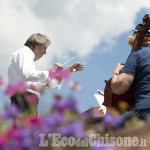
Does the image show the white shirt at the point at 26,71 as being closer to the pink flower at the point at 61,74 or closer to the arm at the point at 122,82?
the arm at the point at 122,82

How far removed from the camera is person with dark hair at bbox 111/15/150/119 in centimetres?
250

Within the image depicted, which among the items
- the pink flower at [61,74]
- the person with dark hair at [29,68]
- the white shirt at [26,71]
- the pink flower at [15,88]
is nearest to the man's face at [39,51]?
the person with dark hair at [29,68]

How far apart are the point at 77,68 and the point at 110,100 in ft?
2.90

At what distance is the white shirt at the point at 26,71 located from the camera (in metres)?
3.75

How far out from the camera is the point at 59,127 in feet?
3.67

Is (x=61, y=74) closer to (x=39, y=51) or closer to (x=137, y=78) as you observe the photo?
(x=137, y=78)

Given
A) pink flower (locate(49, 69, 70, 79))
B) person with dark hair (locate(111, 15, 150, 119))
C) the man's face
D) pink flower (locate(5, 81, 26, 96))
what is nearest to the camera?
pink flower (locate(5, 81, 26, 96))

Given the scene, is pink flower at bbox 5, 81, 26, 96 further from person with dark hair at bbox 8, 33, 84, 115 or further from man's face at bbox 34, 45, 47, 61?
man's face at bbox 34, 45, 47, 61

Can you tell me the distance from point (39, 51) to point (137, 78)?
2.08 meters

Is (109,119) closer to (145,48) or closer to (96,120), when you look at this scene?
(96,120)

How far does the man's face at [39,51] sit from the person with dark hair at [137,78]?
5.84ft

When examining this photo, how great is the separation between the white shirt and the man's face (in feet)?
0.59

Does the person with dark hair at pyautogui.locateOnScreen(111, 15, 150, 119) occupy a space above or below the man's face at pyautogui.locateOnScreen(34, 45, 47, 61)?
below

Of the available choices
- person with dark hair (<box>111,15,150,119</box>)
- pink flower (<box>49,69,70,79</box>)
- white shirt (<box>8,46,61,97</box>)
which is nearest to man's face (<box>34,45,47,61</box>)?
white shirt (<box>8,46,61,97</box>)
